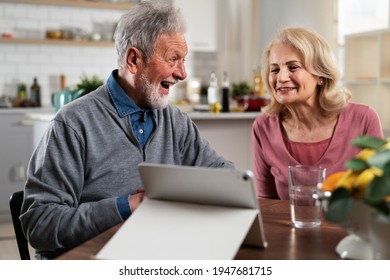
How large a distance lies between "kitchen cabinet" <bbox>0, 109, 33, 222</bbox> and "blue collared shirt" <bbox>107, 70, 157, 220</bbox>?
3.75m

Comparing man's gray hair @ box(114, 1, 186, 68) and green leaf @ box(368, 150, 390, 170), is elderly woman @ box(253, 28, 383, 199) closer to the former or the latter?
man's gray hair @ box(114, 1, 186, 68)

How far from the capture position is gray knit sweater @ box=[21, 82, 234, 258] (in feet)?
5.23

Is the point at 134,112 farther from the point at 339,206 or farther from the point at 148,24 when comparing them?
the point at 339,206

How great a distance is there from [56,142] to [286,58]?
1.08 meters

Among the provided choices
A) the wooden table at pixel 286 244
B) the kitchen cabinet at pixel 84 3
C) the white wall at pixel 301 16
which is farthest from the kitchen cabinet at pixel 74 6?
the wooden table at pixel 286 244

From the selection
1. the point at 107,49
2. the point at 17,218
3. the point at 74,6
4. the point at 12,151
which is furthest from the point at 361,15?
the point at 17,218

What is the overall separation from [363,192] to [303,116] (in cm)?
144

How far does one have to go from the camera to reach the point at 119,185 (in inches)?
73.6

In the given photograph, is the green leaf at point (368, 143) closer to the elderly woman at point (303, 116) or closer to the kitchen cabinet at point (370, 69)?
the elderly woman at point (303, 116)

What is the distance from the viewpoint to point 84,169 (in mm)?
1823

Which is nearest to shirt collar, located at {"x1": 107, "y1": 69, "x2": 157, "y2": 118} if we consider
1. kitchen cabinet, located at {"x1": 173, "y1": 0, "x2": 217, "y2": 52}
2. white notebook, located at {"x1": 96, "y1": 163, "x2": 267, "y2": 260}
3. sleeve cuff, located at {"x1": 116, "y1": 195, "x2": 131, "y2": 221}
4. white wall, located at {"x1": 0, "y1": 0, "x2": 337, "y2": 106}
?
sleeve cuff, located at {"x1": 116, "y1": 195, "x2": 131, "y2": 221}

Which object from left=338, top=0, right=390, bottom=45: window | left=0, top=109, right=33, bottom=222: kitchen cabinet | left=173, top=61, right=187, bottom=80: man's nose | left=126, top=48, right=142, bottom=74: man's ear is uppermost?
left=338, top=0, right=390, bottom=45: window
